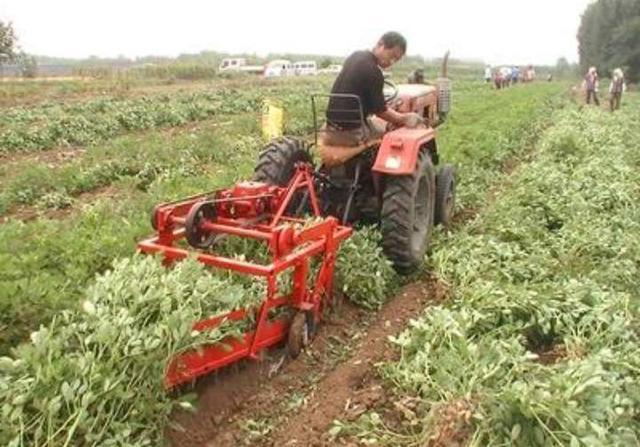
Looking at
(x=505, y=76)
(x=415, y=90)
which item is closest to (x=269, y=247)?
(x=415, y=90)

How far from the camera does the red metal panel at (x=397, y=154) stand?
582cm

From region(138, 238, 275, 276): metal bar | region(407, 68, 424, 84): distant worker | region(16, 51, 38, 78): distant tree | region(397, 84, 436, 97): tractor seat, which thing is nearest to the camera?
region(138, 238, 275, 276): metal bar

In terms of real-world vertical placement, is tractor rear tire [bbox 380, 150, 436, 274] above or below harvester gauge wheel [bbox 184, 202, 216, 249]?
below

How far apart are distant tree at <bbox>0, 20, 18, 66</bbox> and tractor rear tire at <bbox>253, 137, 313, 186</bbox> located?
21599 mm

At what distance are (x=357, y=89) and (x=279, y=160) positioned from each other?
0.86 meters

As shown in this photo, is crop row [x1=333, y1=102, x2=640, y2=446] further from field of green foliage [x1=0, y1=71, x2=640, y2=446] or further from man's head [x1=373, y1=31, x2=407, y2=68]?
man's head [x1=373, y1=31, x2=407, y2=68]

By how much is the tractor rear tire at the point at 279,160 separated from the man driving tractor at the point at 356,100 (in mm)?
271

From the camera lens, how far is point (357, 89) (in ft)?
19.2

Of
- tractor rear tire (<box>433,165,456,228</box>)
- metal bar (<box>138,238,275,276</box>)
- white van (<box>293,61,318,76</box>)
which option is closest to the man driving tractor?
tractor rear tire (<box>433,165,456,228</box>)

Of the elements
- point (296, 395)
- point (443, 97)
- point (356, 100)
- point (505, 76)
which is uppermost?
point (356, 100)

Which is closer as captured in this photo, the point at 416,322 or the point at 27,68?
the point at 416,322

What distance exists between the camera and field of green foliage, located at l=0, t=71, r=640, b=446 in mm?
3203

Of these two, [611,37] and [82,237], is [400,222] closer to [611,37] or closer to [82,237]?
[82,237]

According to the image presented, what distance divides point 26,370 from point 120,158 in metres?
8.07
